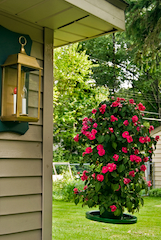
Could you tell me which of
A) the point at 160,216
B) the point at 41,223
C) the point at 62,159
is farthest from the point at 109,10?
the point at 62,159

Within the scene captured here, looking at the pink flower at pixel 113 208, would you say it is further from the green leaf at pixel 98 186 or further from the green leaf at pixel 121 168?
the green leaf at pixel 121 168

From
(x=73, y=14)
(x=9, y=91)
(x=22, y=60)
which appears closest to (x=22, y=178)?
(x=9, y=91)

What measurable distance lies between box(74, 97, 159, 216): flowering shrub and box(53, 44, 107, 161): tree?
7.01 metres

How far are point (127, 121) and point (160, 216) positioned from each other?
3.25 m

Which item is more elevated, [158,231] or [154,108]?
[154,108]

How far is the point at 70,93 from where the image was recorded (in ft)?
34.0

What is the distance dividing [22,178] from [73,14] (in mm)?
1130

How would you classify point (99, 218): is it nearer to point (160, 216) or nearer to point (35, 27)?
point (35, 27)

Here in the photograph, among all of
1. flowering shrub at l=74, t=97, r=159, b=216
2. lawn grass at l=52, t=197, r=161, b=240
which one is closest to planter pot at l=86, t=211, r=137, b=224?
flowering shrub at l=74, t=97, r=159, b=216

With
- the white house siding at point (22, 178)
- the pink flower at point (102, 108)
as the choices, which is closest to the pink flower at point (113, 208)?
the white house siding at point (22, 178)

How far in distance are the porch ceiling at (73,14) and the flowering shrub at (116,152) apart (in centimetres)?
72

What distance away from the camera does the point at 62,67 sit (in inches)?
386

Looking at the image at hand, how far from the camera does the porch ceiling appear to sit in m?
1.73

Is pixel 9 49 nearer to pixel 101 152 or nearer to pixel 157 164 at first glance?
pixel 101 152
